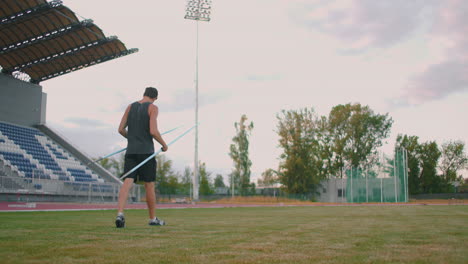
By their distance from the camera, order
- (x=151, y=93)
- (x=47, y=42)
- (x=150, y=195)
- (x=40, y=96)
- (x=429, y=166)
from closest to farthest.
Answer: (x=150, y=195) → (x=151, y=93) → (x=47, y=42) → (x=40, y=96) → (x=429, y=166)

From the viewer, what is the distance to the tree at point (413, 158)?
2768 inches

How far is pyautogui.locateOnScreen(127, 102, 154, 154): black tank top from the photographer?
5.85 meters

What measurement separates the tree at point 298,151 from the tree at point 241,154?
416cm

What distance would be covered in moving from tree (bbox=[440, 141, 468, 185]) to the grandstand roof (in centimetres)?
5845

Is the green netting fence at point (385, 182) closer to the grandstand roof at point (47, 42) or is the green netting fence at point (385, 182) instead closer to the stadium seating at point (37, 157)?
the stadium seating at point (37, 157)

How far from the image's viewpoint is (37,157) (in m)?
27.9

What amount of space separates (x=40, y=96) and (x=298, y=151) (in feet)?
104

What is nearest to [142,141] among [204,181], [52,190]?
[52,190]

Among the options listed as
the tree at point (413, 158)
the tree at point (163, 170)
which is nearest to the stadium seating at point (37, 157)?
the tree at point (163, 170)

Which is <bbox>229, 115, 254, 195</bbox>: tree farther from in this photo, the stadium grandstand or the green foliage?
the stadium grandstand

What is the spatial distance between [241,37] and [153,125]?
69.3 ft

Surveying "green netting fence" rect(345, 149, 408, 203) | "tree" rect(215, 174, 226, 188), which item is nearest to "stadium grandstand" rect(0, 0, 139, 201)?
"green netting fence" rect(345, 149, 408, 203)

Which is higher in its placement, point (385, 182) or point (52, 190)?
point (385, 182)

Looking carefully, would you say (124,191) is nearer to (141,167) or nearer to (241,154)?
(141,167)
